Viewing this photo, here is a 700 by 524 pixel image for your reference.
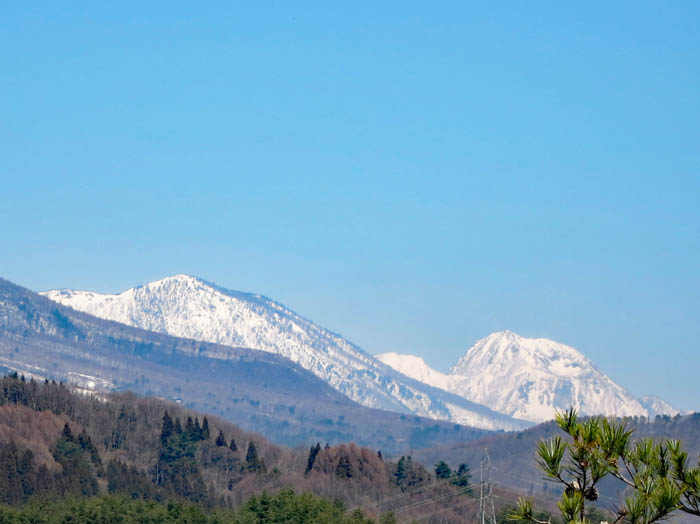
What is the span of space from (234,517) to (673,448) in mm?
159285

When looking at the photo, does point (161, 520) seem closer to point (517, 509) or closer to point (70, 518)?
point (70, 518)

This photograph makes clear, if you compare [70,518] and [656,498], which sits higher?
[656,498]

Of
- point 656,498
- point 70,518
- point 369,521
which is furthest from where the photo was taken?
point 369,521

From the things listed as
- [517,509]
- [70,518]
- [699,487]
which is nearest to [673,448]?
[699,487]

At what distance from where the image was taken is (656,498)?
993 inches

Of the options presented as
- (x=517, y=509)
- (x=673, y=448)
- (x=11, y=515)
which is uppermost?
(x=673, y=448)

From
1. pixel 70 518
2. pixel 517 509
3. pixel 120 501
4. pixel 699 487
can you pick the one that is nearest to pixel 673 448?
pixel 699 487

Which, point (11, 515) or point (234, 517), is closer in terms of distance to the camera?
point (11, 515)

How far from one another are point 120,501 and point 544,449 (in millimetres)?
167382

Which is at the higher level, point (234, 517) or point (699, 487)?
point (699, 487)

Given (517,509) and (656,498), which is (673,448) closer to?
(656,498)

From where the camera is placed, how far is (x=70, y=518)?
168m

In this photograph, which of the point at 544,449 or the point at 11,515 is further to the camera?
the point at 11,515

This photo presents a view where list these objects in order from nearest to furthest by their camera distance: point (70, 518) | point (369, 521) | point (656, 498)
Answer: point (656, 498) → point (70, 518) → point (369, 521)
